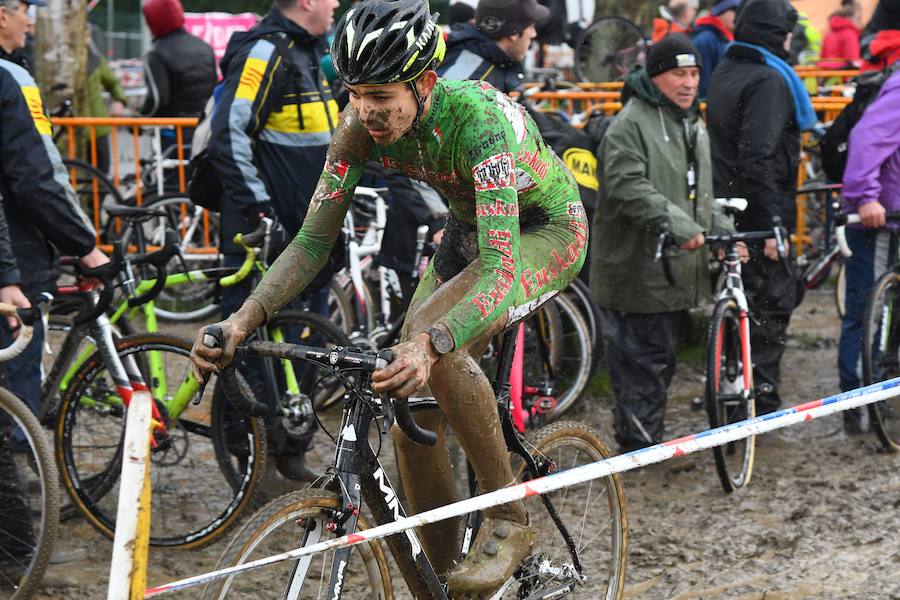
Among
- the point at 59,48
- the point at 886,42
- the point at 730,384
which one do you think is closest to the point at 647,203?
the point at 730,384

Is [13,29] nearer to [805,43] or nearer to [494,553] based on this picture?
[494,553]

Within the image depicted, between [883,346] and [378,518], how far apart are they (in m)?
4.22

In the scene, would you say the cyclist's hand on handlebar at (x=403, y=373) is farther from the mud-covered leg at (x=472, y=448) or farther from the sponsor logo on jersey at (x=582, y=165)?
the sponsor logo on jersey at (x=582, y=165)

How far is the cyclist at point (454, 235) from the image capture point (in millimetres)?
3430

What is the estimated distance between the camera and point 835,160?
744 cm

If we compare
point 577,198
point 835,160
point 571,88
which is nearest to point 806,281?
point 835,160

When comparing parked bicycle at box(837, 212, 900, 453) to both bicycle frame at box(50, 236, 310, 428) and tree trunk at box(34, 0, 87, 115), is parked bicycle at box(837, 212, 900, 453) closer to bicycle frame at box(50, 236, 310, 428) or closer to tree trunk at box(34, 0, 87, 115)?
bicycle frame at box(50, 236, 310, 428)

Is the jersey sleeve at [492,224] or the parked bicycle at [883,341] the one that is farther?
the parked bicycle at [883,341]

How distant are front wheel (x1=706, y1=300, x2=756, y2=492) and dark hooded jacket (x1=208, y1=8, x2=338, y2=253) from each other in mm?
2196

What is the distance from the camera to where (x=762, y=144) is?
22.8ft

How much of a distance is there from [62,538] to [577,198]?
2.89 m

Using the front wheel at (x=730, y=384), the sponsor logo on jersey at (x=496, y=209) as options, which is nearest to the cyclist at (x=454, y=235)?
the sponsor logo on jersey at (x=496, y=209)

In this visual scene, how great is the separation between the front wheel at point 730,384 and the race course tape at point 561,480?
1.76 meters

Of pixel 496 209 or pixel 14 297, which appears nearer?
pixel 496 209
